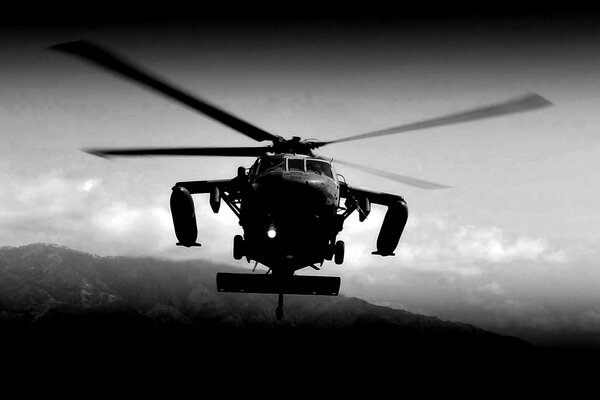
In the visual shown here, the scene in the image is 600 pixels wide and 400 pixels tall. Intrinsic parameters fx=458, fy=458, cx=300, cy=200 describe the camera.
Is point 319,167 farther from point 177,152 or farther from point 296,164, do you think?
point 177,152

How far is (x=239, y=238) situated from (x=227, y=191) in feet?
6.14

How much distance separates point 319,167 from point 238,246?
3511 mm

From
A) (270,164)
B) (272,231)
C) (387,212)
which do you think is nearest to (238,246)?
(272,231)

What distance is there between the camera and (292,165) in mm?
13219

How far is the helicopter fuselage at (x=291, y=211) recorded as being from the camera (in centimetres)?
1208

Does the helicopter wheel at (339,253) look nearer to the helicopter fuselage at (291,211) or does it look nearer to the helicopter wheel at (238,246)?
the helicopter fuselage at (291,211)

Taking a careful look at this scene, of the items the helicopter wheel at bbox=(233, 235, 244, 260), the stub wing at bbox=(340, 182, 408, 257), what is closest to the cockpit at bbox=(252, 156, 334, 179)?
the stub wing at bbox=(340, 182, 408, 257)

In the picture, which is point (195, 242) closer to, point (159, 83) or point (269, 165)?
point (269, 165)

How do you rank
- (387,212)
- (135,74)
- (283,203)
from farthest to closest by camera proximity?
(387,212), (283,203), (135,74)

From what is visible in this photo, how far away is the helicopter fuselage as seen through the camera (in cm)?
1208

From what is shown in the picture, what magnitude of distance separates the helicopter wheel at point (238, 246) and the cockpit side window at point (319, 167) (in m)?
3.16

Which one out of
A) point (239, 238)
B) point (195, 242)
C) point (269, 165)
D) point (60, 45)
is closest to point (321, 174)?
point (269, 165)

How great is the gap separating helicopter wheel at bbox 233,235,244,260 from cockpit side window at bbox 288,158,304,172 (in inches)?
115

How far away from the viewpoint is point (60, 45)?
A: 23.7ft
